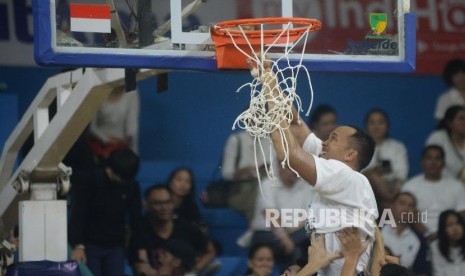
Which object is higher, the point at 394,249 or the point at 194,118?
the point at 194,118

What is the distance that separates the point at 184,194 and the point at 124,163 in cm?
56

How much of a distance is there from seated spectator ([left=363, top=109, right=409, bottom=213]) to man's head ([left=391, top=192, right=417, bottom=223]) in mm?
113

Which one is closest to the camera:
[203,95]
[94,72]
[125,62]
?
[125,62]

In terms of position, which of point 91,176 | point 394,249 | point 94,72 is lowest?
point 394,249

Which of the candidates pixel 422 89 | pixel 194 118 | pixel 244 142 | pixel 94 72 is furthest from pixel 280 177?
pixel 94 72

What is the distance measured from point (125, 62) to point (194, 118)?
3956mm

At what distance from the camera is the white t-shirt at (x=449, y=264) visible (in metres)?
10.0

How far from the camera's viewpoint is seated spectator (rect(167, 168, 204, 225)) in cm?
999

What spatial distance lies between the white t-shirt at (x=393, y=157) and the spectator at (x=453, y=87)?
0.56 meters

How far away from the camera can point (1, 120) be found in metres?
10.2

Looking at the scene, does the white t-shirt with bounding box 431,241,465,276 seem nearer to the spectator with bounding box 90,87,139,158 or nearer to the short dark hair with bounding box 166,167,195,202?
the short dark hair with bounding box 166,167,195,202

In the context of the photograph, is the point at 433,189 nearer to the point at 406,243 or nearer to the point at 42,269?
the point at 406,243

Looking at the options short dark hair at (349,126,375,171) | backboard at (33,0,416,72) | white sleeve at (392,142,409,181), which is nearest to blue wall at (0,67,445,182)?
white sleeve at (392,142,409,181)

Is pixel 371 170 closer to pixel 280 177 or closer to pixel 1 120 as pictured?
pixel 280 177
